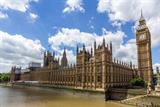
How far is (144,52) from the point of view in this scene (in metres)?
88.9

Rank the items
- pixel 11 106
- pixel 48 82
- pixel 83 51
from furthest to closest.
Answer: pixel 48 82 < pixel 83 51 < pixel 11 106

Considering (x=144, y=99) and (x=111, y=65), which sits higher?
(x=111, y=65)

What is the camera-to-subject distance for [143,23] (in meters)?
92.9

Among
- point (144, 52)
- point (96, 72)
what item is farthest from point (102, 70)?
point (144, 52)

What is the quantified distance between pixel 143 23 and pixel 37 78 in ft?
A: 242

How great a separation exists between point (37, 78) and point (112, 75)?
2793 inches

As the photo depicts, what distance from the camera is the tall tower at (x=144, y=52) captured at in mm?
85844

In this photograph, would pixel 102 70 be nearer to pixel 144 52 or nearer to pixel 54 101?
pixel 54 101

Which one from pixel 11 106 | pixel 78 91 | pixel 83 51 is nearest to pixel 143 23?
pixel 83 51

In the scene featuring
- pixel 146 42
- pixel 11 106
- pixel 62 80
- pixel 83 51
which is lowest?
pixel 11 106

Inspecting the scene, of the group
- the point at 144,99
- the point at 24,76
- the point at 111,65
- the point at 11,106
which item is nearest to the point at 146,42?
the point at 111,65

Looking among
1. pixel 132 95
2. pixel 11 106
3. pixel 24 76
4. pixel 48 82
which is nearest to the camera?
pixel 11 106

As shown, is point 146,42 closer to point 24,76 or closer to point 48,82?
point 48,82

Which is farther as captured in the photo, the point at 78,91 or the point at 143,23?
the point at 143,23
